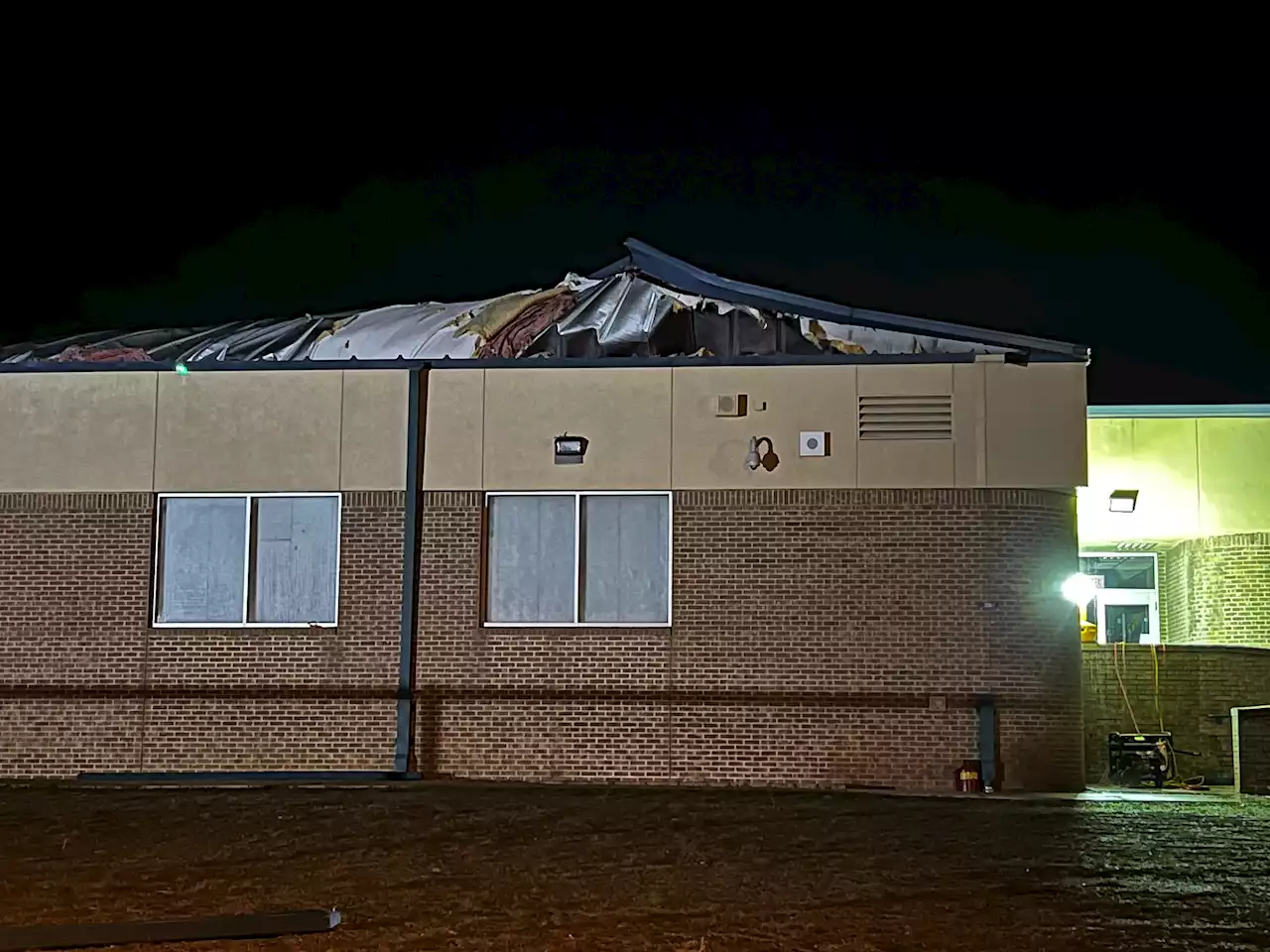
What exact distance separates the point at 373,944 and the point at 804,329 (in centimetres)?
1181

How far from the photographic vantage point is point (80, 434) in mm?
17250

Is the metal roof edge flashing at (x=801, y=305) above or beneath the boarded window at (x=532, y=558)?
above

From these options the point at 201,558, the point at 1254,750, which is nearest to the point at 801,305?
the point at 1254,750

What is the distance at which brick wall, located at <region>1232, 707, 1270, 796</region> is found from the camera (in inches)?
616

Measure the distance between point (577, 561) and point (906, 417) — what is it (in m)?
3.83

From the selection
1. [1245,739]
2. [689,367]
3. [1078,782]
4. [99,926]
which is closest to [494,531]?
[689,367]

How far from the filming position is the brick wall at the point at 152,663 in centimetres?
1645

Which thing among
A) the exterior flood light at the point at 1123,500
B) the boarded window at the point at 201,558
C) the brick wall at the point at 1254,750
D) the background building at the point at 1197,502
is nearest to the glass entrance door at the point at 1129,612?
the background building at the point at 1197,502

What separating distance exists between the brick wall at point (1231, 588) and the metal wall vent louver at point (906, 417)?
22.7 ft

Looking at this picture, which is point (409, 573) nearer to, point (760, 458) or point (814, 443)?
point (760, 458)

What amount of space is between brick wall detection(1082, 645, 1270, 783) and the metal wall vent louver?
386 cm

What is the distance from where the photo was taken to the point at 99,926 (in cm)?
751

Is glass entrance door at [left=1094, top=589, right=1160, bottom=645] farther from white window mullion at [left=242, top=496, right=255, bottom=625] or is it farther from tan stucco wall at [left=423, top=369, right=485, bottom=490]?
white window mullion at [left=242, top=496, right=255, bottom=625]

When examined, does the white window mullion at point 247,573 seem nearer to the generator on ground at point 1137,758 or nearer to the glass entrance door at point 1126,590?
the generator on ground at point 1137,758
